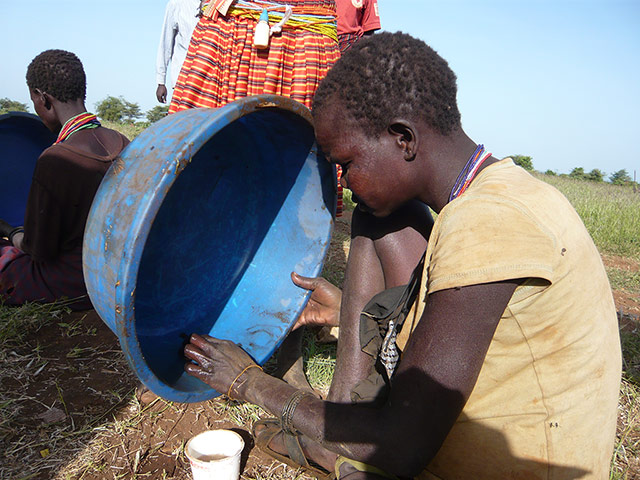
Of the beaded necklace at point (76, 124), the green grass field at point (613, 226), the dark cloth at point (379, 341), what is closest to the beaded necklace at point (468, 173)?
the dark cloth at point (379, 341)

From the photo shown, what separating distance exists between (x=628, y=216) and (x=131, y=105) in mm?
28619

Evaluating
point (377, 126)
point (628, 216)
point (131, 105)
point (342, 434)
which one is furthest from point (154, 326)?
point (131, 105)

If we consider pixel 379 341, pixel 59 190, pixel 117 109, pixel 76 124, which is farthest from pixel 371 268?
pixel 117 109

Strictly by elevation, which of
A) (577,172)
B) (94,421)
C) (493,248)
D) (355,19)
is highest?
(355,19)

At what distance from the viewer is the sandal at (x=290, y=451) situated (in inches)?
72.3

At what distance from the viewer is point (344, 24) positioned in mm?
3377

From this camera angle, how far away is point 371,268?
195 cm

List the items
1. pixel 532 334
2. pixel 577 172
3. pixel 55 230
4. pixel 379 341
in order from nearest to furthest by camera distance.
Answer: pixel 532 334
pixel 379 341
pixel 55 230
pixel 577 172

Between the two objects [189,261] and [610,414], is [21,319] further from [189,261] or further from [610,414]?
[610,414]

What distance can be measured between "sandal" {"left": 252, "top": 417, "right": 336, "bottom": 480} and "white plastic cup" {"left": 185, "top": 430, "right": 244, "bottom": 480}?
0.19 m

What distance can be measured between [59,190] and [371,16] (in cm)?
226

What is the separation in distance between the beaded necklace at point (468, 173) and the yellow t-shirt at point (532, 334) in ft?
0.14

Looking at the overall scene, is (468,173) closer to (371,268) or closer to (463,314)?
(463,314)

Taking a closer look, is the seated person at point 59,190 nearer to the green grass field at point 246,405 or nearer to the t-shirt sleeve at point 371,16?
the green grass field at point 246,405
